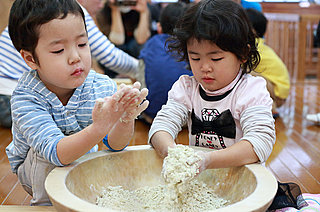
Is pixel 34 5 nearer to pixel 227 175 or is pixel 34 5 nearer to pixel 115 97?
pixel 115 97

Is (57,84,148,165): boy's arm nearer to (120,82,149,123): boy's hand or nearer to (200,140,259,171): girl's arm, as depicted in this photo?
(120,82,149,123): boy's hand

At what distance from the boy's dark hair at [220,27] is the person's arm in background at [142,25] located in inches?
106

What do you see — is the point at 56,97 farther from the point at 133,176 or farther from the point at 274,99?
the point at 274,99

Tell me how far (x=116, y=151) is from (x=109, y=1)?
9.25 feet

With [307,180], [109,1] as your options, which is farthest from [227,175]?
[109,1]

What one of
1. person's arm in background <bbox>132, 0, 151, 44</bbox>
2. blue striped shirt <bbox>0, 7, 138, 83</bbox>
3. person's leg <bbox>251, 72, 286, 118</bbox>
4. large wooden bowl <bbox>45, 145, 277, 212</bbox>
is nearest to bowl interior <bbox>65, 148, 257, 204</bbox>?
large wooden bowl <bbox>45, 145, 277, 212</bbox>

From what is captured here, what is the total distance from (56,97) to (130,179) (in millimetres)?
318

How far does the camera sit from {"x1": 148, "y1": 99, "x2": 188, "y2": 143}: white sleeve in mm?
1156

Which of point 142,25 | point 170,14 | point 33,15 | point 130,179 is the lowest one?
point 142,25

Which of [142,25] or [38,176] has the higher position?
[38,176]

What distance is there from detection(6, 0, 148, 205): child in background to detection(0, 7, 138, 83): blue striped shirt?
919 mm

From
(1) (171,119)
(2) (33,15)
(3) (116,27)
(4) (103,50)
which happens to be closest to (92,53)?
(4) (103,50)

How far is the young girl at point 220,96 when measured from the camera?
3.31ft

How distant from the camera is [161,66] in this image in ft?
7.50
